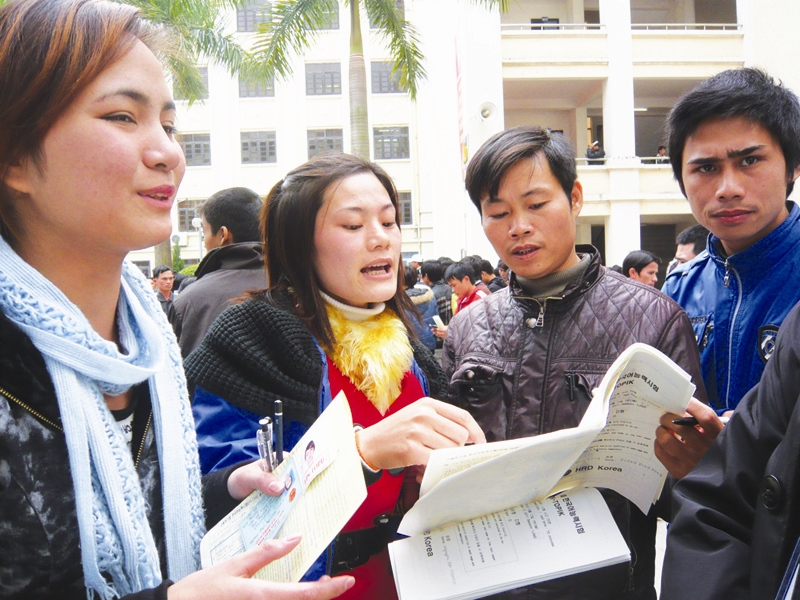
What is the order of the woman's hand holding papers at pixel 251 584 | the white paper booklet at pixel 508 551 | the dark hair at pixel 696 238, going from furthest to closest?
the dark hair at pixel 696 238 → the white paper booklet at pixel 508 551 → the woman's hand holding papers at pixel 251 584

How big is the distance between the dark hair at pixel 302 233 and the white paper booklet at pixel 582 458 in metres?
0.62

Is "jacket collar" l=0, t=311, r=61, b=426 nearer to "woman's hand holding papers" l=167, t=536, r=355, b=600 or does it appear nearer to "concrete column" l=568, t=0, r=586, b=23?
"woman's hand holding papers" l=167, t=536, r=355, b=600

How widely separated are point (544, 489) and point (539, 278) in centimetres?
82

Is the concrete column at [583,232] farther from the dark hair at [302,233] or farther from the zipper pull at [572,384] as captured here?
the dark hair at [302,233]

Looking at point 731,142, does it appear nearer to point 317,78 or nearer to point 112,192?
point 112,192

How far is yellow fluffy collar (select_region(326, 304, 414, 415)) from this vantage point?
1.55m

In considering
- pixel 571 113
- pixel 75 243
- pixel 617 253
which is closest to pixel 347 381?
pixel 75 243

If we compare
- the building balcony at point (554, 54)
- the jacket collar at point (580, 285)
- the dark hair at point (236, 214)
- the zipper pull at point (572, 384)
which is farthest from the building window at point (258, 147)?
the zipper pull at point (572, 384)

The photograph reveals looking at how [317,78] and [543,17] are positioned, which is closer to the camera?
[543,17]

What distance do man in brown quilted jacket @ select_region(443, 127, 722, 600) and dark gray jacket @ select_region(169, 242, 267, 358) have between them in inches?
62.4

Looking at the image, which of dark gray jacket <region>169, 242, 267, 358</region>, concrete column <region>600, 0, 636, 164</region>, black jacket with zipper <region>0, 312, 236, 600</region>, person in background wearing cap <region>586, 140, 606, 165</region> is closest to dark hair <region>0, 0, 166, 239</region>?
Answer: black jacket with zipper <region>0, 312, 236, 600</region>

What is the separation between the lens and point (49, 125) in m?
1.06

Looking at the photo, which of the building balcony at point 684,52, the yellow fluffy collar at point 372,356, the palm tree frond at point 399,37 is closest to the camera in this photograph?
the yellow fluffy collar at point 372,356

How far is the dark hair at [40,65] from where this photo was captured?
41.3 inches
